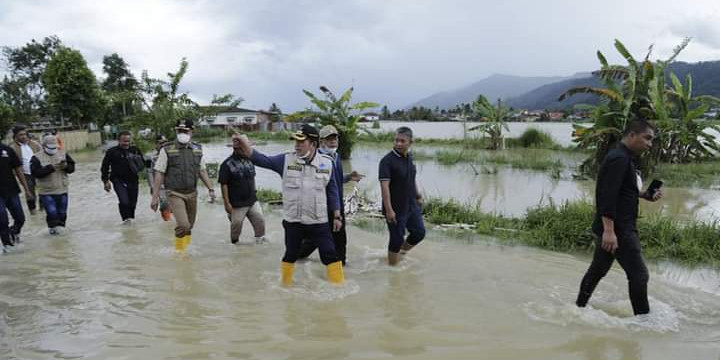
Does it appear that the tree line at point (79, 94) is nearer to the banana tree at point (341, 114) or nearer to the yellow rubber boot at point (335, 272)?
the banana tree at point (341, 114)

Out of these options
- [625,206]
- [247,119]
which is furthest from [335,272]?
[247,119]

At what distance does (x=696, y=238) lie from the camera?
20.9ft

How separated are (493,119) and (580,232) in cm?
2079

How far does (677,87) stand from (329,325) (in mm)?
16163

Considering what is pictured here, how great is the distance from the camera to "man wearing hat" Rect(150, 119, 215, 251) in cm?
598

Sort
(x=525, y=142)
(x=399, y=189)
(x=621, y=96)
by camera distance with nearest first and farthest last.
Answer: (x=399, y=189) → (x=621, y=96) → (x=525, y=142)

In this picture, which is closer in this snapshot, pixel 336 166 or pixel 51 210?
pixel 336 166

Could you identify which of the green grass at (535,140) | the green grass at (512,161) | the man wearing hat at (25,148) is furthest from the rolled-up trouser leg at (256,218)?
the green grass at (535,140)

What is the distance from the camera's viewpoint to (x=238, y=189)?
6367 mm

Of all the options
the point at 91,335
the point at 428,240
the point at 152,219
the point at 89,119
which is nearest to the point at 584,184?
the point at 428,240

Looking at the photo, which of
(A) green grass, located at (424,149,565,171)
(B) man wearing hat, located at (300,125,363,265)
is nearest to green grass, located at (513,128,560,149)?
(A) green grass, located at (424,149,565,171)

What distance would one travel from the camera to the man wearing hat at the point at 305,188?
4492 millimetres

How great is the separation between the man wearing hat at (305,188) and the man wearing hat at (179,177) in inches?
79.2

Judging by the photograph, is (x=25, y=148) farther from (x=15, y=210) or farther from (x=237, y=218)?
(x=237, y=218)
